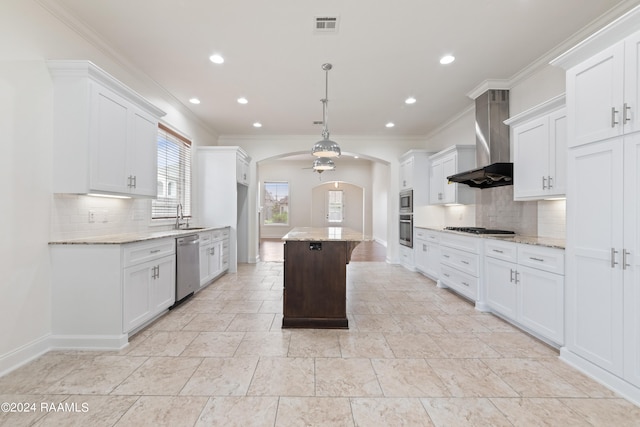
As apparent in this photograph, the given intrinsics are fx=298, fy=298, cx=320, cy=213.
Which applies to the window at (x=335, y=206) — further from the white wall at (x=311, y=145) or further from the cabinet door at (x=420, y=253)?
the cabinet door at (x=420, y=253)

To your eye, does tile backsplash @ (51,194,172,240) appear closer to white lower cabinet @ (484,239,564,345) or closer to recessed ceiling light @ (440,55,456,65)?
recessed ceiling light @ (440,55,456,65)

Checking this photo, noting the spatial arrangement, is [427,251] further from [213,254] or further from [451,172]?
[213,254]

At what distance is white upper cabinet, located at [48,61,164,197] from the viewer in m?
2.57

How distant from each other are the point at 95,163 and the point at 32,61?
2.90 ft

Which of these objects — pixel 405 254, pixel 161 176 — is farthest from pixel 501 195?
pixel 161 176

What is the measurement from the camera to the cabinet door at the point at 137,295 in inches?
104

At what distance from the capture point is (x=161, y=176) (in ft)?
14.9

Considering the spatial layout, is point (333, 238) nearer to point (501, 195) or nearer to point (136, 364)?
point (136, 364)

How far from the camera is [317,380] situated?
211 cm

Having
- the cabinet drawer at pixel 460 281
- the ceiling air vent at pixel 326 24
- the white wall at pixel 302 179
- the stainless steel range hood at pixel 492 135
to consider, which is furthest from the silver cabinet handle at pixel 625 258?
the white wall at pixel 302 179

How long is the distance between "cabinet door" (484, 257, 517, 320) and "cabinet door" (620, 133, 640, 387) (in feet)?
3.79

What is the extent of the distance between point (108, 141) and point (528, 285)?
→ 4.23 meters

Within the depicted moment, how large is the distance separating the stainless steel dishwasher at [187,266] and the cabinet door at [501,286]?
12.3 feet

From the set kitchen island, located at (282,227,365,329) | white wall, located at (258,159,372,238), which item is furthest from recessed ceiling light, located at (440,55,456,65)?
white wall, located at (258,159,372,238)
